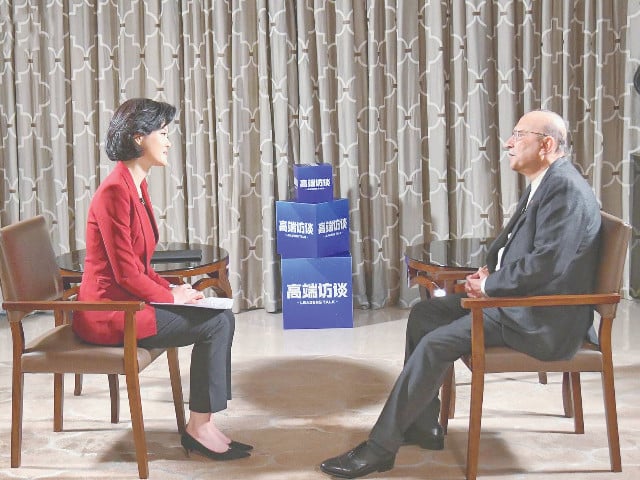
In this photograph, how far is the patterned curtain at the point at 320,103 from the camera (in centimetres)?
572

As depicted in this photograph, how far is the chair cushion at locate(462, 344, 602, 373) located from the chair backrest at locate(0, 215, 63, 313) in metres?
1.64

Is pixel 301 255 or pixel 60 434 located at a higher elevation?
pixel 301 255

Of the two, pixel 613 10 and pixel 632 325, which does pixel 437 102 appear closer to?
pixel 613 10

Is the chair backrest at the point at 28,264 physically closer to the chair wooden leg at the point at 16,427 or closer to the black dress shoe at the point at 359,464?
the chair wooden leg at the point at 16,427

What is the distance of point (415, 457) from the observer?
143 inches

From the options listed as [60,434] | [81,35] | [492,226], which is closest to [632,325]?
[492,226]

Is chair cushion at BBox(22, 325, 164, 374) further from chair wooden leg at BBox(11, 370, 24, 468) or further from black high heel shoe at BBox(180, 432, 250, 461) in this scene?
black high heel shoe at BBox(180, 432, 250, 461)

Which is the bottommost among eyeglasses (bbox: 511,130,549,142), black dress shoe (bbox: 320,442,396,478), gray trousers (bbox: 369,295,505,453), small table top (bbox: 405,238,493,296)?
black dress shoe (bbox: 320,442,396,478)

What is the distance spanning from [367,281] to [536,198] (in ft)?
8.84

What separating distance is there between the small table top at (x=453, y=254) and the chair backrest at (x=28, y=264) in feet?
4.78

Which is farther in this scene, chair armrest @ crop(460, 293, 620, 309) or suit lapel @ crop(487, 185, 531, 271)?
suit lapel @ crop(487, 185, 531, 271)

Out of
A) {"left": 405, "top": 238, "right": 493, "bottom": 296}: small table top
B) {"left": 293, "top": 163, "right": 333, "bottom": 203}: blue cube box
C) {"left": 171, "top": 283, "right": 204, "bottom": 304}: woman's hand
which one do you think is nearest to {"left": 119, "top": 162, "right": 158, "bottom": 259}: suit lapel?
{"left": 171, "top": 283, "right": 204, "bottom": 304}: woman's hand

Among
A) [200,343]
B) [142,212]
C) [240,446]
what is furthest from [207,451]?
[142,212]

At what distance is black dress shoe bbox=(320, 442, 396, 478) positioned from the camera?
3.47 meters
